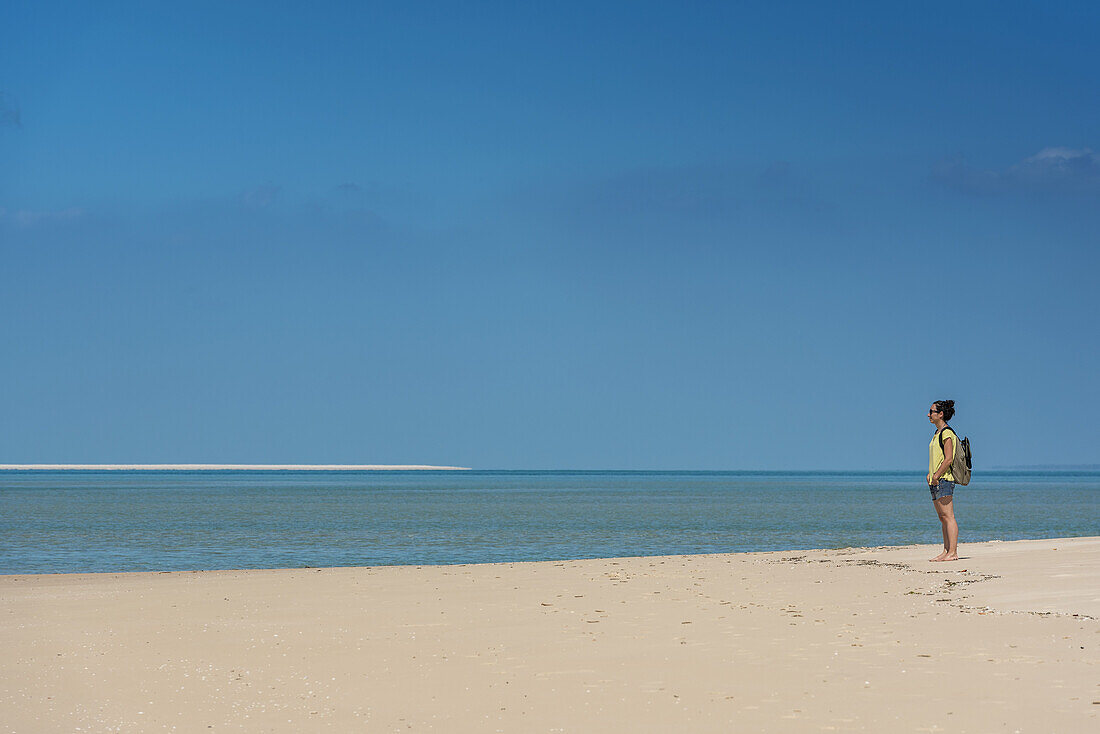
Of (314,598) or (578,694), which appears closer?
(578,694)

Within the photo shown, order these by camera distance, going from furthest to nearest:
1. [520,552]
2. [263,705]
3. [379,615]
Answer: [520,552]
[379,615]
[263,705]

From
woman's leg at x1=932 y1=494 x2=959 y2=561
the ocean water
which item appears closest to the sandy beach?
woman's leg at x1=932 y1=494 x2=959 y2=561

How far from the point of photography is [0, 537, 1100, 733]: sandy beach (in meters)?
7.35

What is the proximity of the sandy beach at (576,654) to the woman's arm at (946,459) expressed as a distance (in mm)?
1446

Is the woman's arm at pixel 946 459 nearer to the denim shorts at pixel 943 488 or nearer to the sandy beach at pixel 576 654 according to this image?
the denim shorts at pixel 943 488

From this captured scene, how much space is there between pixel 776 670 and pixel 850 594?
5191mm

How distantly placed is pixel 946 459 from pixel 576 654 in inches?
333

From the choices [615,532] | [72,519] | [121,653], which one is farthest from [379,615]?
[72,519]

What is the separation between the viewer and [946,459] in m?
15.6

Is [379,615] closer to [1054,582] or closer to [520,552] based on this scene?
[1054,582]

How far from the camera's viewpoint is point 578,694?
7.97m

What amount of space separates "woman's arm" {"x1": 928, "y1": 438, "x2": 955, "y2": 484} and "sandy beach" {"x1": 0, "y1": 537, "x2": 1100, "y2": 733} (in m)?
1.45

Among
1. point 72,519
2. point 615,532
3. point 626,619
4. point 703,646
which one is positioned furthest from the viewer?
point 72,519

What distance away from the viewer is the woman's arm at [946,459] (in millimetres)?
15570
